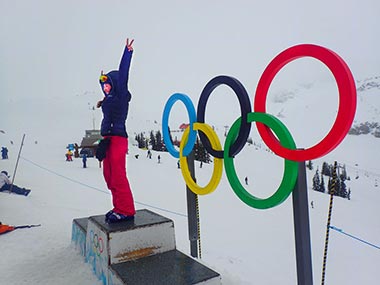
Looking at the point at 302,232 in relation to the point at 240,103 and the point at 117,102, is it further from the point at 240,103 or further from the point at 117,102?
the point at 117,102

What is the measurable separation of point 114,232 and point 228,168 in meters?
0.97

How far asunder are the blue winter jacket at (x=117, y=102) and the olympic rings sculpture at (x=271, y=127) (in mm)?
580

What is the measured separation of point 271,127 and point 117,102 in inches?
53.2

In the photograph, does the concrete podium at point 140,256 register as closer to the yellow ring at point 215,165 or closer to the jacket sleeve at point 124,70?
the yellow ring at point 215,165

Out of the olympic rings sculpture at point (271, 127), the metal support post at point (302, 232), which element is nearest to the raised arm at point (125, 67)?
the olympic rings sculpture at point (271, 127)

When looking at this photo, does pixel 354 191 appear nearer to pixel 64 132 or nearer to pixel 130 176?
pixel 130 176

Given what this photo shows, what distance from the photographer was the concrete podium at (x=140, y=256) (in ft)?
6.15

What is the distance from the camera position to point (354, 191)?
5.54m

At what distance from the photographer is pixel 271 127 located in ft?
5.69

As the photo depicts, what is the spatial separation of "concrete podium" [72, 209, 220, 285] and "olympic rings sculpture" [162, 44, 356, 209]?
1.77 feet

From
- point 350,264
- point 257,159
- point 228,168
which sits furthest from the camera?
point 257,159

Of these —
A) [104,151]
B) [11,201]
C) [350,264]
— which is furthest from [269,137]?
[11,201]

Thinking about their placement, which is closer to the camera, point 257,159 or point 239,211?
point 239,211

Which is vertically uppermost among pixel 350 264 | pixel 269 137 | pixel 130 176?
pixel 269 137
